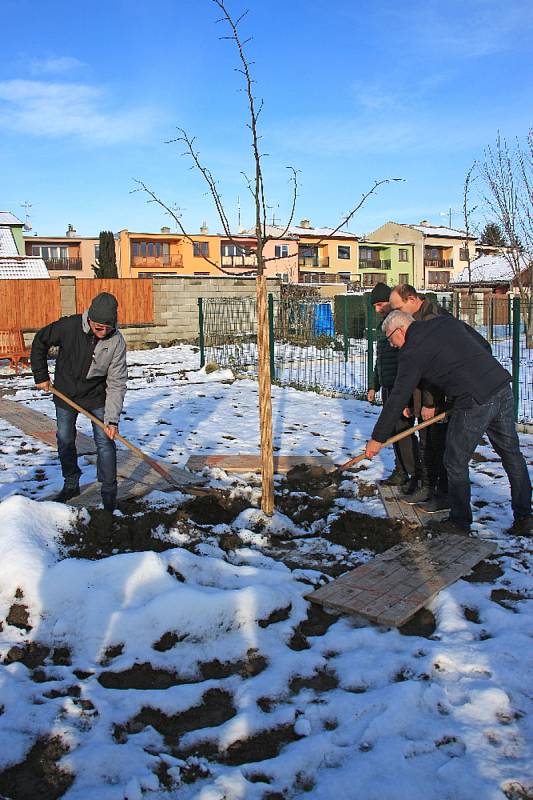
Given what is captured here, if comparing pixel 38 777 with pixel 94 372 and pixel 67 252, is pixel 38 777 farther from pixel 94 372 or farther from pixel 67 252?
pixel 67 252

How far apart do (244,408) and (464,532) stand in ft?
17.7

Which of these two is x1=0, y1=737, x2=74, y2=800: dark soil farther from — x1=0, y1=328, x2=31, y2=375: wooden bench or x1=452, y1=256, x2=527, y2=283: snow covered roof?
x1=452, y1=256, x2=527, y2=283: snow covered roof

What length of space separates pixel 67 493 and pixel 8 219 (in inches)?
1350

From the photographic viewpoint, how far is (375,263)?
60.8m

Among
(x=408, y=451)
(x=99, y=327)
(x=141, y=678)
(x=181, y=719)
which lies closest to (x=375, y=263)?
(x=408, y=451)

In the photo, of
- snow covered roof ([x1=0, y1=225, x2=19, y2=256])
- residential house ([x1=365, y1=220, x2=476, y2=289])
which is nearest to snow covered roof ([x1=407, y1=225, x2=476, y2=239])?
residential house ([x1=365, y1=220, x2=476, y2=289])

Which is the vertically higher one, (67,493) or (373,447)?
(373,447)

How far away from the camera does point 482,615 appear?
3293 millimetres

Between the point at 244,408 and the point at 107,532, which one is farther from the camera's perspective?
the point at 244,408

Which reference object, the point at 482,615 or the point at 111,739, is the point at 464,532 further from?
the point at 111,739

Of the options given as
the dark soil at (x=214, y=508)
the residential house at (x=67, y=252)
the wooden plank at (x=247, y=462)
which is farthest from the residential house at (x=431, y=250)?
the dark soil at (x=214, y=508)

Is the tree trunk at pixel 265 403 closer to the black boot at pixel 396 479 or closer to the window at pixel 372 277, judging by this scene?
the black boot at pixel 396 479

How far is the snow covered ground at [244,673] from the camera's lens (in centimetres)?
219

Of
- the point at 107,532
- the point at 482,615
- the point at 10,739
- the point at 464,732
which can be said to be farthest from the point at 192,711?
the point at 107,532
